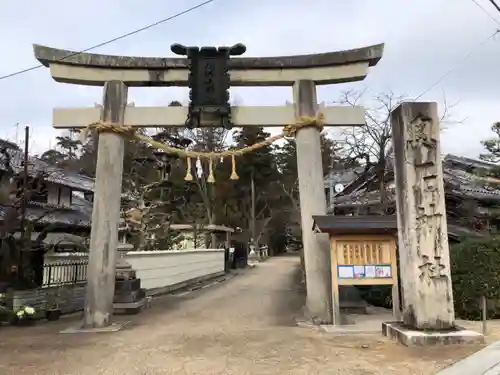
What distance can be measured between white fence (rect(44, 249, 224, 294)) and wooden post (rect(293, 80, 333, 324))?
7.22 meters

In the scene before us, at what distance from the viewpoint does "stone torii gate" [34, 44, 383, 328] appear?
35.2 ft

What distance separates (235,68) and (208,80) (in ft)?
2.59

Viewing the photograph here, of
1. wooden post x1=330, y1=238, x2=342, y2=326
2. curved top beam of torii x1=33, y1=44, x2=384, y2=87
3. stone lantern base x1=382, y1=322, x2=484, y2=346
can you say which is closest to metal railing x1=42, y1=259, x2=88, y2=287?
curved top beam of torii x1=33, y1=44, x2=384, y2=87

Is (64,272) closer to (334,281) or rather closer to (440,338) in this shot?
(334,281)

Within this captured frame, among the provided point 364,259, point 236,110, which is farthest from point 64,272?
point 364,259

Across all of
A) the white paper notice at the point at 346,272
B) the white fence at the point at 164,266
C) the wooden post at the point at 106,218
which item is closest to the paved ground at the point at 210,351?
the wooden post at the point at 106,218

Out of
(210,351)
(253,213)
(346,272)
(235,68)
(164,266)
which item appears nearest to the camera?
(210,351)

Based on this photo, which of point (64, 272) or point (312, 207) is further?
point (64, 272)

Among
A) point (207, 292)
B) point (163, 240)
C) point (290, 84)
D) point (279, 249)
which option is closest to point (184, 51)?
point (290, 84)

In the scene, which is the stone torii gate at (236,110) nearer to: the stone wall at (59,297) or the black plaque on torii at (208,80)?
the black plaque on torii at (208,80)

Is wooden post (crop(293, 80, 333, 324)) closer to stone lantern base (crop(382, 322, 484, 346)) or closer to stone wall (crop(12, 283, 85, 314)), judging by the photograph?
stone lantern base (crop(382, 322, 484, 346))

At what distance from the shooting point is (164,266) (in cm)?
1914

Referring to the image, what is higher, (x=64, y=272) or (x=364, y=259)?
(x=364, y=259)

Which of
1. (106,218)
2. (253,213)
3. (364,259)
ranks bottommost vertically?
(364,259)
